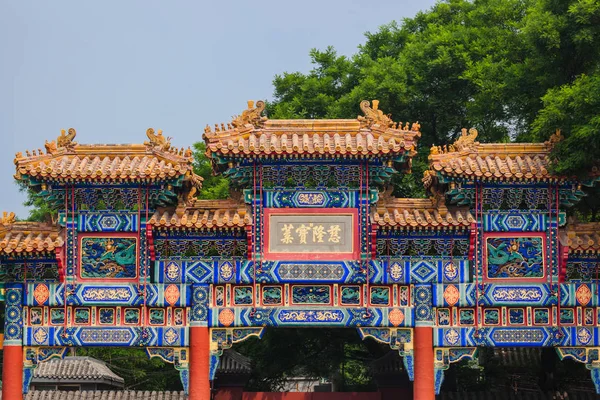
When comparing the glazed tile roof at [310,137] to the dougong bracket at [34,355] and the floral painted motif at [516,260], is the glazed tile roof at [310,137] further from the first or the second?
the dougong bracket at [34,355]

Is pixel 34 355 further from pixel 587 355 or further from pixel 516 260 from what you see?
pixel 587 355

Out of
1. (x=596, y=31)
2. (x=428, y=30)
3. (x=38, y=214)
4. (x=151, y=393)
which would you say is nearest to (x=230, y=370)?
(x=151, y=393)

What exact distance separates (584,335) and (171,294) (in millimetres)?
7148

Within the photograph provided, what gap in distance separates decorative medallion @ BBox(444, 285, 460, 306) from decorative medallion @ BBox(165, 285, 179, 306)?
182 inches

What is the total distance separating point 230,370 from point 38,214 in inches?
701

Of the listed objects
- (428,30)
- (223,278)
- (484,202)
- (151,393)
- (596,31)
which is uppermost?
(428,30)

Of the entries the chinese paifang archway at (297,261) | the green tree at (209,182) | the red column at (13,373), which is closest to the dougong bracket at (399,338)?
the chinese paifang archway at (297,261)

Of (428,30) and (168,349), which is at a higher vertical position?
(428,30)

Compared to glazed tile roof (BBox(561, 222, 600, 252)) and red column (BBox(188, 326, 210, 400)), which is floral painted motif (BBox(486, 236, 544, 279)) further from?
red column (BBox(188, 326, 210, 400))

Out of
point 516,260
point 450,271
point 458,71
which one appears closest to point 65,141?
point 450,271

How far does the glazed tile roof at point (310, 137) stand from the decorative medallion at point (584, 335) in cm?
424

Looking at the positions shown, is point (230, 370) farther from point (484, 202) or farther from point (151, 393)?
point (484, 202)

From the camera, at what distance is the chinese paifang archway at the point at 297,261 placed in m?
18.3

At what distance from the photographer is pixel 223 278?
1841 centimetres
